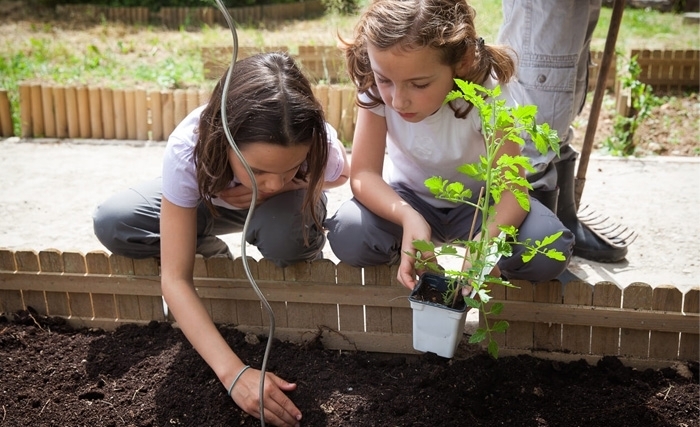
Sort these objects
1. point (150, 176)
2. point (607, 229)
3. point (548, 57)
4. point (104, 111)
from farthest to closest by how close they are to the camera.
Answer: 1. point (104, 111)
2. point (150, 176)
3. point (607, 229)
4. point (548, 57)

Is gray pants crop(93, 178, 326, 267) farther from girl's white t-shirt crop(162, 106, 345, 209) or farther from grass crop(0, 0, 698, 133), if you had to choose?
grass crop(0, 0, 698, 133)

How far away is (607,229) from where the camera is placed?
3.20 metres

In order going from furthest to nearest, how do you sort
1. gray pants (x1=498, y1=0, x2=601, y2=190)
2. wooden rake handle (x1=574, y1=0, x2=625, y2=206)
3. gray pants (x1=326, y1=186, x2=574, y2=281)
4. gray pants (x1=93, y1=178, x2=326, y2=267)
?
1. wooden rake handle (x1=574, y1=0, x2=625, y2=206)
2. gray pants (x1=498, y1=0, x2=601, y2=190)
3. gray pants (x1=93, y1=178, x2=326, y2=267)
4. gray pants (x1=326, y1=186, x2=574, y2=281)

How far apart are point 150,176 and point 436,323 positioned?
2677 mm

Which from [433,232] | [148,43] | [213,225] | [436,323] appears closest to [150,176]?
[213,225]

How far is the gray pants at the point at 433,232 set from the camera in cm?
213

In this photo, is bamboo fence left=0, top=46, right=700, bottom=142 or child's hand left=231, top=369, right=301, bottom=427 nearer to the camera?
child's hand left=231, top=369, right=301, bottom=427

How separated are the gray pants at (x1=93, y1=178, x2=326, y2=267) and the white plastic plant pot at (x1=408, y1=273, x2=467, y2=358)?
53 centimetres

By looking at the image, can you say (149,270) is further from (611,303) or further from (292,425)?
(611,303)

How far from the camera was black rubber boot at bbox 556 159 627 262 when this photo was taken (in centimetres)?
296

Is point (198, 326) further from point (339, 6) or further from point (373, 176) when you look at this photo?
point (339, 6)

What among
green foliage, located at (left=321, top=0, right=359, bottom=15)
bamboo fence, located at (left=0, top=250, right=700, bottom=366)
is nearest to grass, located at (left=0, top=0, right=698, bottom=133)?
green foliage, located at (left=321, top=0, right=359, bottom=15)

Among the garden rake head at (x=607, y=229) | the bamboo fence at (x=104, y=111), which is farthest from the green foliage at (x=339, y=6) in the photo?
the garden rake head at (x=607, y=229)

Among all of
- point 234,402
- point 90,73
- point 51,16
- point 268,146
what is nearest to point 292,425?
point 234,402
